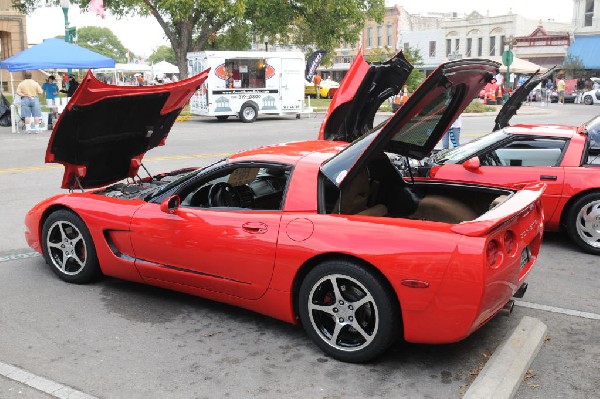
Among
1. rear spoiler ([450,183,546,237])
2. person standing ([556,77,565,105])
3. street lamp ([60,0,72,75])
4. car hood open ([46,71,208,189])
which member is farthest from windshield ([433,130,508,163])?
person standing ([556,77,565,105])

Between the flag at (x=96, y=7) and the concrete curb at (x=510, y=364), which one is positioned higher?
the flag at (x=96, y=7)

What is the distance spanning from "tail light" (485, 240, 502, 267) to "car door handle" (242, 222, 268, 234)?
4.65 feet

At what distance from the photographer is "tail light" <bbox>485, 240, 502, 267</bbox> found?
345 centimetres

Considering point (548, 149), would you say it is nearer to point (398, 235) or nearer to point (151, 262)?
point (398, 235)

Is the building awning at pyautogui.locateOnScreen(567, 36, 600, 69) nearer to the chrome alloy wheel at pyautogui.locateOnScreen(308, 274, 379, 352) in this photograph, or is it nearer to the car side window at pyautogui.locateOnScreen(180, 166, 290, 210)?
the car side window at pyautogui.locateOnScreen(180, 166, 290, 210)

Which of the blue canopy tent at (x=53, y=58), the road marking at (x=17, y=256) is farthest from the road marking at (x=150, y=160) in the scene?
the blue canopy tent at (x=53, y=58)

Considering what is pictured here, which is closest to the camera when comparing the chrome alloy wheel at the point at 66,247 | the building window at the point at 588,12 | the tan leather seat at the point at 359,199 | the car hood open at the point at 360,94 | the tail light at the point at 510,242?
the tail light at the point at 510,242

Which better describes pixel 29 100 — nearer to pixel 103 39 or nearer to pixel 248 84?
pixel 248 84

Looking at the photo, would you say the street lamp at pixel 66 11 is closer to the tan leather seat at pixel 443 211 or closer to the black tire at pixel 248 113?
the black tire at pixel 248 113

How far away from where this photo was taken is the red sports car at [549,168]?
20.2ft

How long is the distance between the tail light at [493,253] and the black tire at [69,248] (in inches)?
123

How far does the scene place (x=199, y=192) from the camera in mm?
4637

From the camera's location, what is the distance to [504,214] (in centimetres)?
367

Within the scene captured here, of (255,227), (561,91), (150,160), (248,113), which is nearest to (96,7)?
(248,113)
